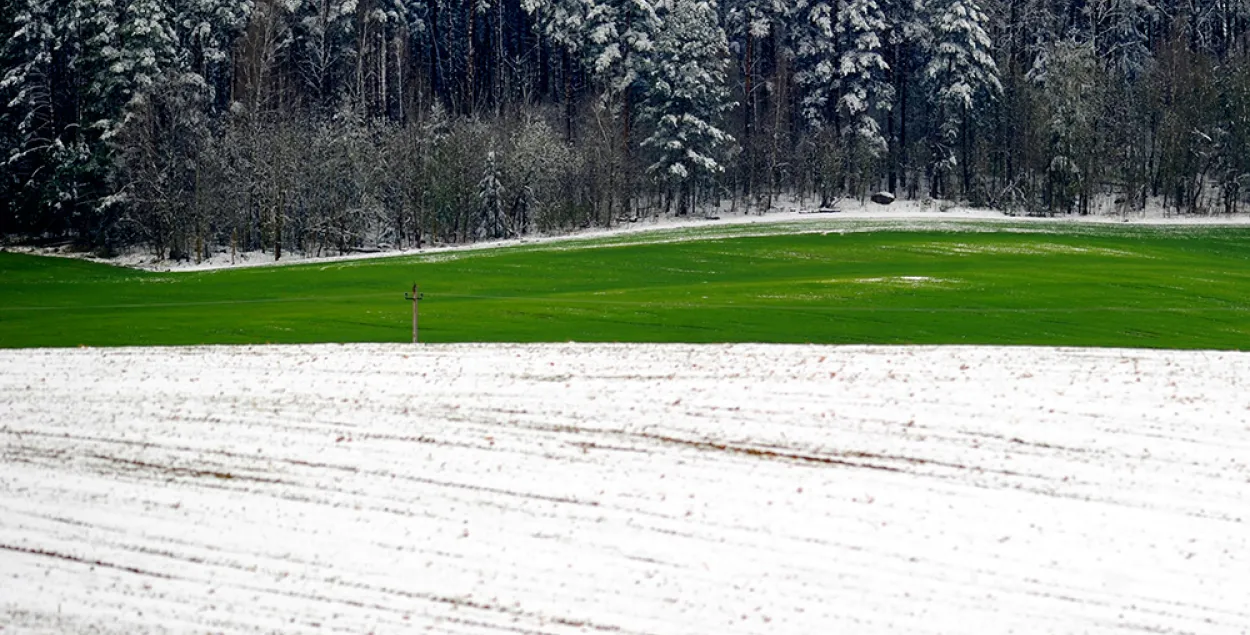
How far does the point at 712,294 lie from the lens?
121 ft

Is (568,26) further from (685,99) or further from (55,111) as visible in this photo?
(55,111)

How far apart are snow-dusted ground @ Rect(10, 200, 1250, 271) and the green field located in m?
3.28

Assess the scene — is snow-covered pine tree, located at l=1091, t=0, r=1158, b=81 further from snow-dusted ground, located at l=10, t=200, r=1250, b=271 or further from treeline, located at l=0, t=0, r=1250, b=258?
snow-dusted ground, located at l=10, t=200, r=1250, b=271

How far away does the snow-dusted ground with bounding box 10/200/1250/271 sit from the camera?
59.4 m

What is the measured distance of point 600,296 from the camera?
36.8m

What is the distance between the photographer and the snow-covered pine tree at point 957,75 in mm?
79438

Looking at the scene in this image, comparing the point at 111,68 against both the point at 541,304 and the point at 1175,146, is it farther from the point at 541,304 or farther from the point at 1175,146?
the point at 1175,146

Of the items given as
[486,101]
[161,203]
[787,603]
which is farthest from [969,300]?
[486,101]

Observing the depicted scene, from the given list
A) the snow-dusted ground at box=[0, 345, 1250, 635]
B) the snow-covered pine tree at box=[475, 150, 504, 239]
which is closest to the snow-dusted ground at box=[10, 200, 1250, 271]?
the snow-covered pine tree at box=[475, 150, 504, 239]

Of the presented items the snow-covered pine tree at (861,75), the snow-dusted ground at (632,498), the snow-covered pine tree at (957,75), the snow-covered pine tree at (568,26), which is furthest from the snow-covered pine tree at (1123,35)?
the snow-dusted ground at (632,498)

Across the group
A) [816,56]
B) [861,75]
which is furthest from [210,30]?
[861,75]

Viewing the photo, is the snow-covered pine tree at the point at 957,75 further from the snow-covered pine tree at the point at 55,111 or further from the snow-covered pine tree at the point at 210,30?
the snow-covered pine tree at the point at 55,111

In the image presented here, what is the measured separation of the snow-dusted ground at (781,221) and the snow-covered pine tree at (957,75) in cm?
553

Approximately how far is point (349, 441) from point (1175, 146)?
64.6 m
